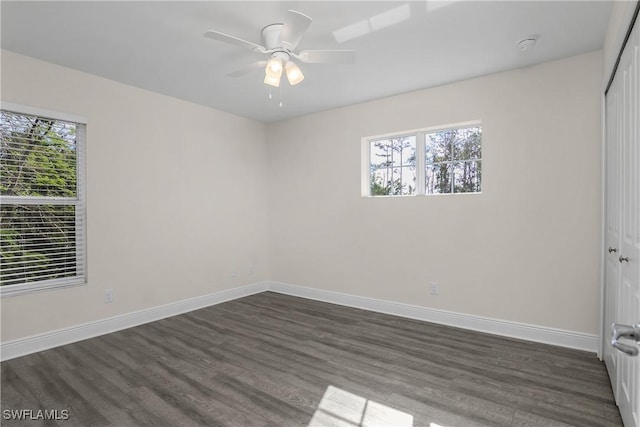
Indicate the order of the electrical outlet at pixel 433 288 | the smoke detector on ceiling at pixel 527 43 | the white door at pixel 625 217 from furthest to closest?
the electrical outlet at pixel 433 288 → the smoke detector on ceiling at pixel 527 43 → the white door at pixel 625 217

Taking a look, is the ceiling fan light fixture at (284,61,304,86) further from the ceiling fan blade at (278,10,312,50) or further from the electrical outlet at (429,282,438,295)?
the electrical outlet at (429,282,438,295)

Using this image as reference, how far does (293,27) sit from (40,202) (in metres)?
2.72

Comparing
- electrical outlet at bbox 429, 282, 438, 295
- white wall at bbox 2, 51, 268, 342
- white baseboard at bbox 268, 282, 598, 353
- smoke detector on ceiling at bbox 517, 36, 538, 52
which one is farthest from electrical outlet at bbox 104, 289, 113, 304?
smoke detector on ceiling at bbox 517, 36, 538, 52

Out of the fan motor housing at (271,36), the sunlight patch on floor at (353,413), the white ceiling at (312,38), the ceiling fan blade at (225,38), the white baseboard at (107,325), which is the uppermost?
the white ceiling at (312,38)

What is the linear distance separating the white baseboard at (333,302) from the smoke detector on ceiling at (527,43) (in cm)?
242

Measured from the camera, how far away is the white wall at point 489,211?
9.89 feet

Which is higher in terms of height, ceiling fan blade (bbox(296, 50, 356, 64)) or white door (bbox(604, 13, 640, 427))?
ceiling fan blade (bbox(296, 50, 356, 64))

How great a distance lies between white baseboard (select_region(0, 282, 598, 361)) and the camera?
9.84 ft

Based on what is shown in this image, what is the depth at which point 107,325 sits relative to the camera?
353 cm

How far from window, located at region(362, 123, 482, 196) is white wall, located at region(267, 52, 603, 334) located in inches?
5.5

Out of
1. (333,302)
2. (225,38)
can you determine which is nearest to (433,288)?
(333,302)

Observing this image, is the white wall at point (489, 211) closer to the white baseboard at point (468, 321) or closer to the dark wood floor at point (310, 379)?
the white baseboard at point (468, 321)

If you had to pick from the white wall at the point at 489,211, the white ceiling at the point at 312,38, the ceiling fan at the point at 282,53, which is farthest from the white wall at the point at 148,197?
the ceiling fan at the point at 282,53

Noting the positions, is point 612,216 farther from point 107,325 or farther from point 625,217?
point 107,325
